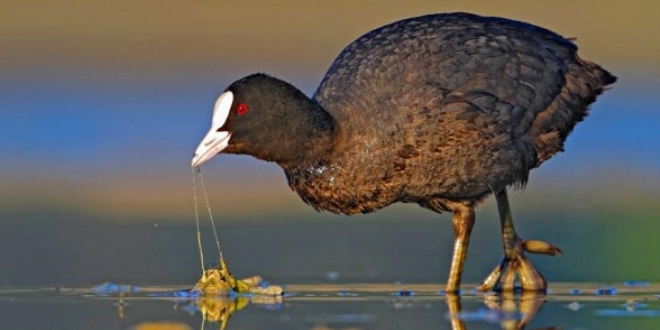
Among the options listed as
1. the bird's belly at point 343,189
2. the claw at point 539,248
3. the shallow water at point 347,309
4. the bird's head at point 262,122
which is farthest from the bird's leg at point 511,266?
the bird's head at point 262,122

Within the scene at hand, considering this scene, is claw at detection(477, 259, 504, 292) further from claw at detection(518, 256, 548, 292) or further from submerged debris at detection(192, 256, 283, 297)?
submerged debris at detection(192, 256, 283, 297)

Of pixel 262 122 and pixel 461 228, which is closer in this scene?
pixel 262 122

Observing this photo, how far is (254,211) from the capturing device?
16.5 metres

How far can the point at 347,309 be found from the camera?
35.7ft

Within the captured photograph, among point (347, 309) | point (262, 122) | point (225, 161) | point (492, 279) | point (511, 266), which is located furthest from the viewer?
point (225, 161)

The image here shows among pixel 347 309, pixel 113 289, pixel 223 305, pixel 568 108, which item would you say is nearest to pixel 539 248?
pixel 568 108

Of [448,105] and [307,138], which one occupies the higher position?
[448,105]

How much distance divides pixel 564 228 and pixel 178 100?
6.66 metres

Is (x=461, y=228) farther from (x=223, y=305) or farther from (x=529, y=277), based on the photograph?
(x=223, y=305)

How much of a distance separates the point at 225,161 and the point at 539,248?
611 cm

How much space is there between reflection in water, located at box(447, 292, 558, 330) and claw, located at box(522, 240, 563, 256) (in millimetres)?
916

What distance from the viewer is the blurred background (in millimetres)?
13688

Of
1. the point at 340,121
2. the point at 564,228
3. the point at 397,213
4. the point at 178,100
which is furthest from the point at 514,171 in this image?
the point at 178,100

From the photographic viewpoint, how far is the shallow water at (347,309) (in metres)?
10.1
